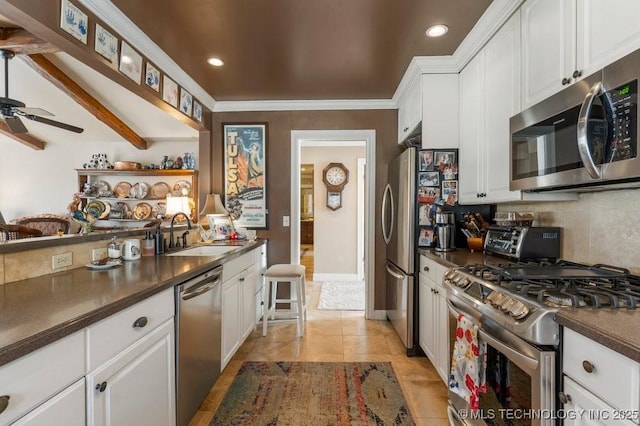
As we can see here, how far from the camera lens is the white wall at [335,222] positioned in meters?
5.19

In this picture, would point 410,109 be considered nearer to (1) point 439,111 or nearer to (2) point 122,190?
(1) point 439,111

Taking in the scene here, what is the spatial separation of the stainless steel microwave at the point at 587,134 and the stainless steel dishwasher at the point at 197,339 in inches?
73.2

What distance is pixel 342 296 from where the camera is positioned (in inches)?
169

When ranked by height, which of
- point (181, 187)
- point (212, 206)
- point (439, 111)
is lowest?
point (212, 206)

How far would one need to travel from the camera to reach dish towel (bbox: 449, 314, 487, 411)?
132cm

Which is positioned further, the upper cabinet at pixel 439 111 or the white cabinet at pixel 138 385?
the upper cabinet at pixel 439 111

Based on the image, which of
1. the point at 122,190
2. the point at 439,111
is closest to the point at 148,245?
the point at 439,111

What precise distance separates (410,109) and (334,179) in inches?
93.1

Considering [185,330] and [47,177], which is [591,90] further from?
[47,177]

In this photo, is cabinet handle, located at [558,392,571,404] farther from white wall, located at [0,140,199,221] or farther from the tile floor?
white wall, located at [0,140,199,221]

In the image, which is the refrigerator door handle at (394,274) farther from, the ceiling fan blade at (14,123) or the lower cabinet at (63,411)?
the ceiling fan blade at (14,123)

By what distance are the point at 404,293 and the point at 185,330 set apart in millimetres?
1755

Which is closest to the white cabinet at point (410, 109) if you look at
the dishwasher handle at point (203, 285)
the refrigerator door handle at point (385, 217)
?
the refrigerator door handle at point (385, 217)

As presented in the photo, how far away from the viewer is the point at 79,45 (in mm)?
1696
